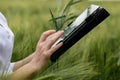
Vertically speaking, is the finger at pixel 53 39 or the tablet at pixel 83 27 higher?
the tablet at pixel 83 27

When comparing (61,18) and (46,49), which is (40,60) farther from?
(61,18)

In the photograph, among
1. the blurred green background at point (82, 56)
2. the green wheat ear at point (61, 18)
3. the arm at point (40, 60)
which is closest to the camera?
the arm at point (40, 60)

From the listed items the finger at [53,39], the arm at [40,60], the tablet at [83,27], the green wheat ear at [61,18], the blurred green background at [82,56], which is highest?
the tablet at [83,27]

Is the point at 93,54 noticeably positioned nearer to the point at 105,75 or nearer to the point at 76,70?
the point at 105,75

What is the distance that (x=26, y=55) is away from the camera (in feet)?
7.49

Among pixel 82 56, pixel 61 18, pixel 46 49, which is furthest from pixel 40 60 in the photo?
pixel 82 56

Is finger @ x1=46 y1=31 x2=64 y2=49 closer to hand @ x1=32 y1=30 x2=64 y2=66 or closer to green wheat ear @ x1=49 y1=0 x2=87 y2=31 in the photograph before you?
hand @ x1=32 y1=30 x2=64 y2=66

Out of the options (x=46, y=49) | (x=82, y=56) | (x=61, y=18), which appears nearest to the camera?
(x=46, y=49)

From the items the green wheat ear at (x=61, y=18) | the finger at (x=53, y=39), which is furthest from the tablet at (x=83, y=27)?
the green wheat ear at (x=61, y=18)

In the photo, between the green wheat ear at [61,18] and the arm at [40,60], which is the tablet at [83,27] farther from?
the green wheat ear at [61,18]

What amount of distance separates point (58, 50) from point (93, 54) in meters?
0.53

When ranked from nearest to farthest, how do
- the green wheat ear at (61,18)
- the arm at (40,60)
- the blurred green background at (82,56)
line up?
the arm at (40,60), the blurred green background at (82,56), the green wheat ear at (61,18)

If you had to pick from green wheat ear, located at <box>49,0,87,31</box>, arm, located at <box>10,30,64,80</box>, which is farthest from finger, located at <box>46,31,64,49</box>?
green wheat ear, located at <box>49,0,87,31</box>

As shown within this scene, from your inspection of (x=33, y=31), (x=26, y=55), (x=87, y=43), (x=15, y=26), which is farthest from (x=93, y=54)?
(x=15, y=26)
